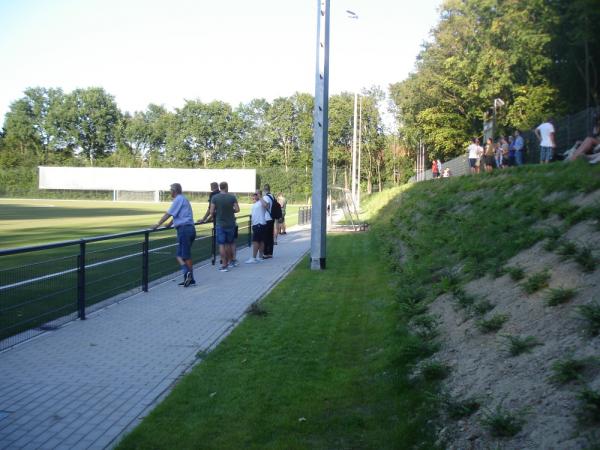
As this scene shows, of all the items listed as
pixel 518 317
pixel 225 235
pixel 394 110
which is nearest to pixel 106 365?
pixel 518 317

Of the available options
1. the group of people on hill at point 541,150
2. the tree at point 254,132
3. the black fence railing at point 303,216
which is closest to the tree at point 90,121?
the tree at point 254,132

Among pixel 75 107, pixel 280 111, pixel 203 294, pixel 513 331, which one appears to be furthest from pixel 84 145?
pixel 513 331

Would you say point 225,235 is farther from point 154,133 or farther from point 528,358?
point 154,133

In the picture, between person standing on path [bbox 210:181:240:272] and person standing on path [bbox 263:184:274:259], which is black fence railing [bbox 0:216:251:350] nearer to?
person standing on path [bbox 210:181:240:272]

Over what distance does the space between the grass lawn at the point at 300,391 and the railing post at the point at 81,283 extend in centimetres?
233

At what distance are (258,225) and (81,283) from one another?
25.3 ft

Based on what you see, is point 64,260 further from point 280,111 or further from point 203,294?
point 280,111

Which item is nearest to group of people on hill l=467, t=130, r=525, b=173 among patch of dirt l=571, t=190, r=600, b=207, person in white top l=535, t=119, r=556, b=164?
person in white top l=535, t=119, r=556, b=164

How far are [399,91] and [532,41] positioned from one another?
20.5 m

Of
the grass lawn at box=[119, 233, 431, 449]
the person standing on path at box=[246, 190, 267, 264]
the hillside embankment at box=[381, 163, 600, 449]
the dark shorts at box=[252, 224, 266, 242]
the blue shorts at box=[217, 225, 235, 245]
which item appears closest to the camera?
the hillside embankment at box=[381, 163, 600, 449]

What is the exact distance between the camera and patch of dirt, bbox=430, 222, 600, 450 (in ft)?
12.5

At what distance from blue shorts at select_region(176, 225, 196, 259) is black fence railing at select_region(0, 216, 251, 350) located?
607 millimetres

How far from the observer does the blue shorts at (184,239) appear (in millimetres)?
11781

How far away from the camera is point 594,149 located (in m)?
11.8
